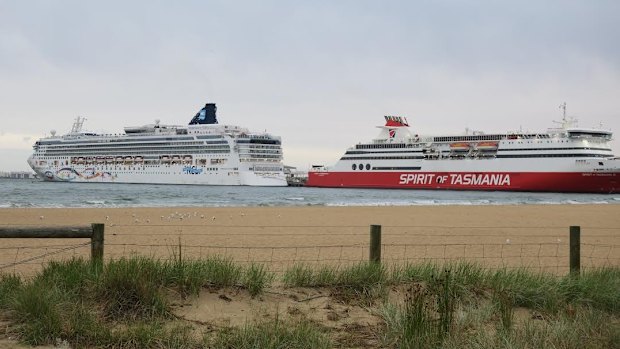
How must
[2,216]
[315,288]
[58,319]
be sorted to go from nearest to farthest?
[58,319]
[315,288]
[2,216]

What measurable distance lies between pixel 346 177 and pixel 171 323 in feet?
194

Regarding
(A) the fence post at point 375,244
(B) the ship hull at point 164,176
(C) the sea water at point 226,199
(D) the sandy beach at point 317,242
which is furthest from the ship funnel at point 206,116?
(A) the fence post at point 375,244

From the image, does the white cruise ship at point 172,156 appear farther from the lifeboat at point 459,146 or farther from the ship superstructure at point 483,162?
the lifeboat at point 459,146

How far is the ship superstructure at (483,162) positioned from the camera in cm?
4988

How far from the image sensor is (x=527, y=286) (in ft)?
17.5

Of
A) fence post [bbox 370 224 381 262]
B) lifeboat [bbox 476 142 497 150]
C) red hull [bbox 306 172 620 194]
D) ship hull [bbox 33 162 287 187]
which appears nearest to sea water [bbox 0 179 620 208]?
red hull [bbox 306 172 620 194]

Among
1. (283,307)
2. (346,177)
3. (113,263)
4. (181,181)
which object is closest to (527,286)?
(283,307)

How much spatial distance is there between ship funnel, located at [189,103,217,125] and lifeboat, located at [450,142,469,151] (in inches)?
1391

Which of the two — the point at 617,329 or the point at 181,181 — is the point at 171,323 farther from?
the point at 181,181

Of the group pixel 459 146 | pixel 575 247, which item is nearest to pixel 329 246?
pixel 575 247

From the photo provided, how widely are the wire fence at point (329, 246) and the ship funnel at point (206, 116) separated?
65.7 m

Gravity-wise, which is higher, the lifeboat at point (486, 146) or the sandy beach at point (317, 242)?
the lifeboat at point (486, 146)

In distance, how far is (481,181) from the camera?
5438cm

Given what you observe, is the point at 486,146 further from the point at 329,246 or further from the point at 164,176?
the point at 329,246
